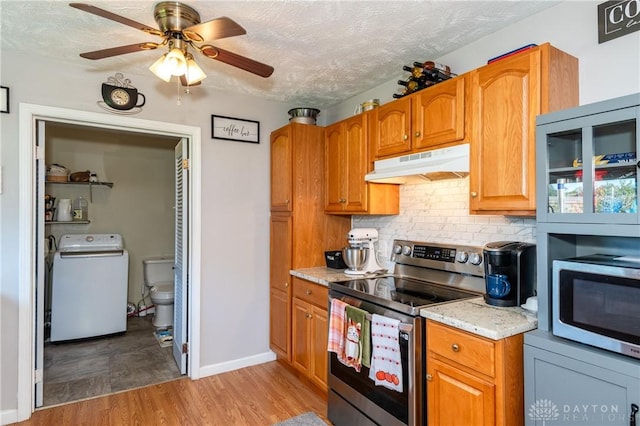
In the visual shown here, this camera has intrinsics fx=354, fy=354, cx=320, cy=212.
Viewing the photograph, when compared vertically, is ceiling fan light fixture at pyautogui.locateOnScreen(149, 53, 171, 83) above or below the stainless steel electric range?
above

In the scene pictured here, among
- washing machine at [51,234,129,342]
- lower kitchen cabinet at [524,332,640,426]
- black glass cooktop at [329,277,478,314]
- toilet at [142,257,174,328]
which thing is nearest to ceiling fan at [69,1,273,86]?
black glass cooktop at [329,277,478,314]

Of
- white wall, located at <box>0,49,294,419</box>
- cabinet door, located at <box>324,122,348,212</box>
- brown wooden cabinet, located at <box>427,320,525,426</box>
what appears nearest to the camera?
brown wooden cabinet, located at <box>427,320,525,426</box>

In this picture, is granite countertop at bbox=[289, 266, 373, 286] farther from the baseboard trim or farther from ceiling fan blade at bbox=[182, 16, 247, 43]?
ceiling fan blade at bbox=[182, 16, 247, 43]

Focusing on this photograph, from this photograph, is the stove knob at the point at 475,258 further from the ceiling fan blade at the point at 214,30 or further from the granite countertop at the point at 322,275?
the ceiling fan blade at the point at 214,30

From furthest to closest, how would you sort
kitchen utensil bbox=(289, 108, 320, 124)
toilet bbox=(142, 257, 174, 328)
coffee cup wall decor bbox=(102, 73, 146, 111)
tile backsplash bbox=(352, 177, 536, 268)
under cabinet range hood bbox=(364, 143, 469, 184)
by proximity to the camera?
toilet bbox=(142, 257, 174, 328)
kitchen utensil bbox=(289, 108, 320, 124)
coffee cup wall decor bbox=(102, 73, 146, 111)
tile backsplash bbox=(352, 177, 536, 268)
under cabinet range hood bbox=(364, 143, 469, 184)

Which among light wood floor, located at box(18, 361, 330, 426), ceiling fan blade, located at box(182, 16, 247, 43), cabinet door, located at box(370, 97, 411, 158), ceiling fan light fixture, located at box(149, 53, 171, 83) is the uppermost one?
ceiling fan blade, located at box(182, 16, 247, 43)

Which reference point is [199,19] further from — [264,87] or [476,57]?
[476,57]

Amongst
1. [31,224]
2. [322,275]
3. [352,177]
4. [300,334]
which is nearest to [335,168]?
[352,177]

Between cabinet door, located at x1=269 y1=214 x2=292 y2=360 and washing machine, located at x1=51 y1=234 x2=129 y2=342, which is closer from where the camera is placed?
cabinet door, located at x1=269 y1=214 x2=292 y2=360

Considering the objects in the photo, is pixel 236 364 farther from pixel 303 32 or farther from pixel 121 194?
pixel 121 194

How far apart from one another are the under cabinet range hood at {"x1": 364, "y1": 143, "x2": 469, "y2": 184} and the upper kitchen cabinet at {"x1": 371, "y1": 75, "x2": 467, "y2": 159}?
0.06 m

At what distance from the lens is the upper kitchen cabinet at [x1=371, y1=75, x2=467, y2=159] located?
78.1 inches

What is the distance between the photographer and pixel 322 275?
8.78ft

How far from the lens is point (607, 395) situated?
1247 millimetres
